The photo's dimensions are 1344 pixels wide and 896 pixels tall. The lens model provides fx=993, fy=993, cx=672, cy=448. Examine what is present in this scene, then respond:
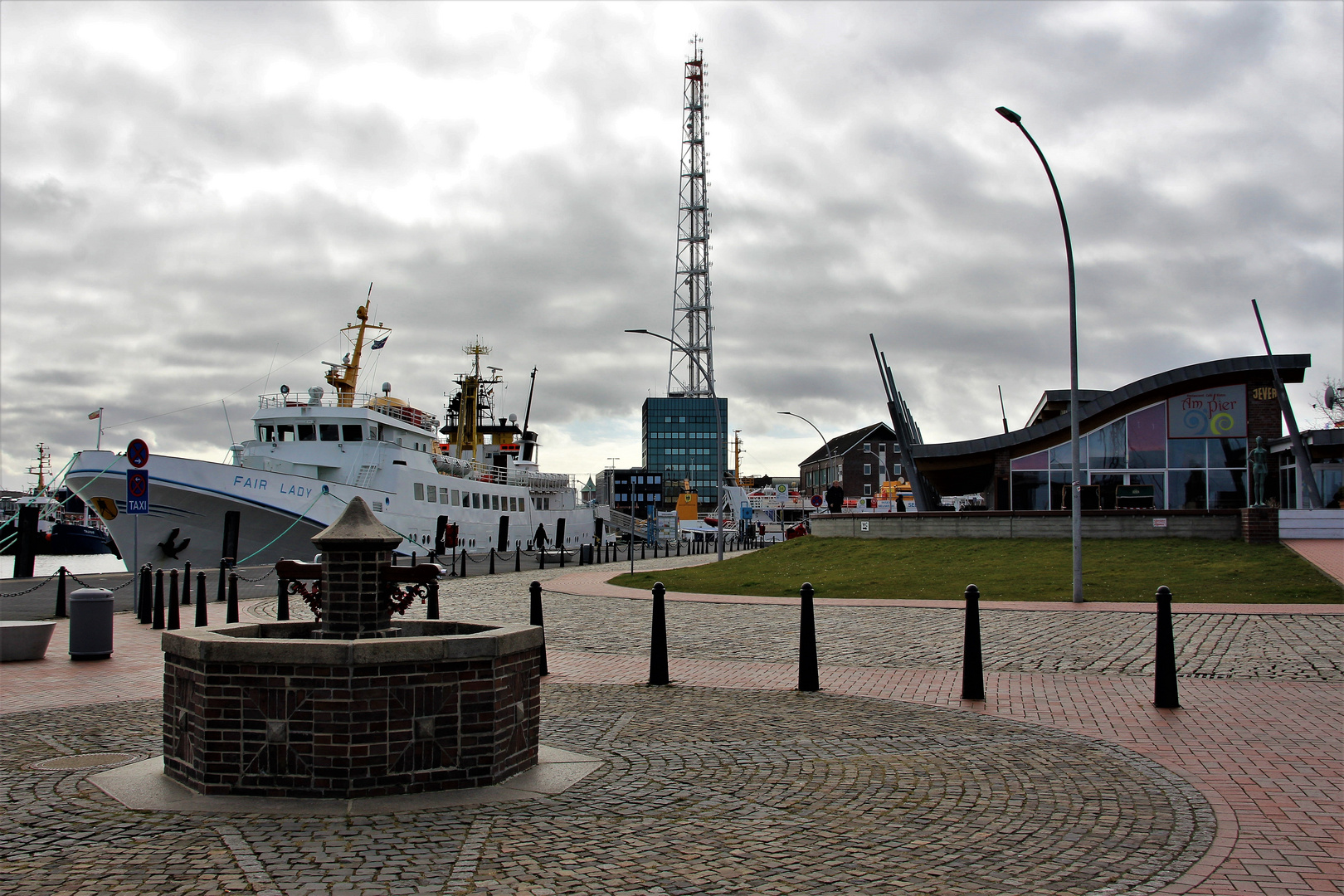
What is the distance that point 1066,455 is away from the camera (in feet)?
114

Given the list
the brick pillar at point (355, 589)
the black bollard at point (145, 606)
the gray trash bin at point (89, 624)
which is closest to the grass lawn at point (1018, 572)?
the black bollard at point (145, 606)

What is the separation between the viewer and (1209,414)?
33.8 m

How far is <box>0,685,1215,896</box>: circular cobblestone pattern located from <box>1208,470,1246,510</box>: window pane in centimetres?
3161

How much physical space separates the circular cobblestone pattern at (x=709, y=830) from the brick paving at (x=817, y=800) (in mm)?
17

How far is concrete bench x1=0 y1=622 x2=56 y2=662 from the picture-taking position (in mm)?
10742

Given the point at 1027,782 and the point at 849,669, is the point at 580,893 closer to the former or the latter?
the point at 1027,782

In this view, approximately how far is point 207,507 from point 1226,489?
33.9 m

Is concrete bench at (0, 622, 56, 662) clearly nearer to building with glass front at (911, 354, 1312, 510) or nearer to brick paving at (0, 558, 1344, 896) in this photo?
brick paving at (0, 558, 1344, 896)

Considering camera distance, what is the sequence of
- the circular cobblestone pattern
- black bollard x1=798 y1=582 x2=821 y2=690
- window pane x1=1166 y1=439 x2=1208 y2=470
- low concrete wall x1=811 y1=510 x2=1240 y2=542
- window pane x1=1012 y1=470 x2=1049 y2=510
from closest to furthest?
the circular cobblestone pattern, black bollard x1=798 y1=582 x2=821 y2=690, low concrete wall x1=811 y1=510 x2=1240 y2=542, window pane x1=1166 y1=439 x2=1208 y2=470, window pane x1=1012 y1=470 x2=1049 y2=510

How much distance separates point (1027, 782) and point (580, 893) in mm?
Answer: 2940

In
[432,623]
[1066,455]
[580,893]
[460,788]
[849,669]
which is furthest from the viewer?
[1066,455]

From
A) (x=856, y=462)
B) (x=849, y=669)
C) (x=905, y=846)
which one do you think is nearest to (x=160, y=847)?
(x=905, y=846)

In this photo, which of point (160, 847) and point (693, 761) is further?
point (693, 761)

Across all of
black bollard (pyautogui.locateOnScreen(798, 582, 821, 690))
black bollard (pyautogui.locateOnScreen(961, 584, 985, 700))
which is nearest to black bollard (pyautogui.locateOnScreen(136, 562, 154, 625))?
black bollard (pyautogui.locateOnScreen(798, 582, 821, 690))
